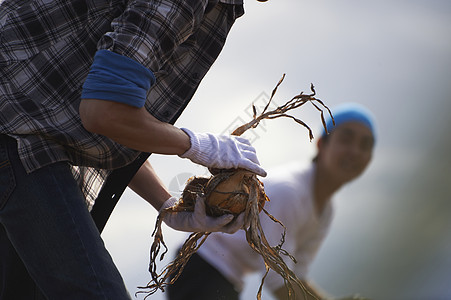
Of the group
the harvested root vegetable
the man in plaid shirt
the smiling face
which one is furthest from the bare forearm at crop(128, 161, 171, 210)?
the smiling face

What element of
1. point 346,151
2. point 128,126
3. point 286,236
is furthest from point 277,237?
point 128,126

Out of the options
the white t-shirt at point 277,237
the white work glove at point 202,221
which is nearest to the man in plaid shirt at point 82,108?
the white work glove at point 202,221

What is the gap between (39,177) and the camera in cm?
142

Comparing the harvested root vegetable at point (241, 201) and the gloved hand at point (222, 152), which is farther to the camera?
the harvested root vegetable at point (241, 201)

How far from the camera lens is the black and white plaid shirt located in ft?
4.61

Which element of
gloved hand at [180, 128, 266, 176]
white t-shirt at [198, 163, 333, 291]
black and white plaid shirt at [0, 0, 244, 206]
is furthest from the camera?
white t-shirt at [198, 163, 333, 291]

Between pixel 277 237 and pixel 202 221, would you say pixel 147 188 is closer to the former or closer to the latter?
pixel 202 221

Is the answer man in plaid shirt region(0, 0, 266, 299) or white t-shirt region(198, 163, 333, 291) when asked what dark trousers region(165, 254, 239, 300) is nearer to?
white t-shirt region(198, 163, 333, 291)

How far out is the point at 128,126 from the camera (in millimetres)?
1334

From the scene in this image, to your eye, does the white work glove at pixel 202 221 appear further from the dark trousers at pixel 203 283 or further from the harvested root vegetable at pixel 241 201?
the dark trousers at pixel 203 283

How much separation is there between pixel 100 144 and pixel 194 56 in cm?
38

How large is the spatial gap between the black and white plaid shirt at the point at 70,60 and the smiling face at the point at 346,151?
1.50 meters

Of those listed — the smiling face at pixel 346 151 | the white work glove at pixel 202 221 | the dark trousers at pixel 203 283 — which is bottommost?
the dark trousers at pixel 203 283

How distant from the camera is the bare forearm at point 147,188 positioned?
2014 millimetres
